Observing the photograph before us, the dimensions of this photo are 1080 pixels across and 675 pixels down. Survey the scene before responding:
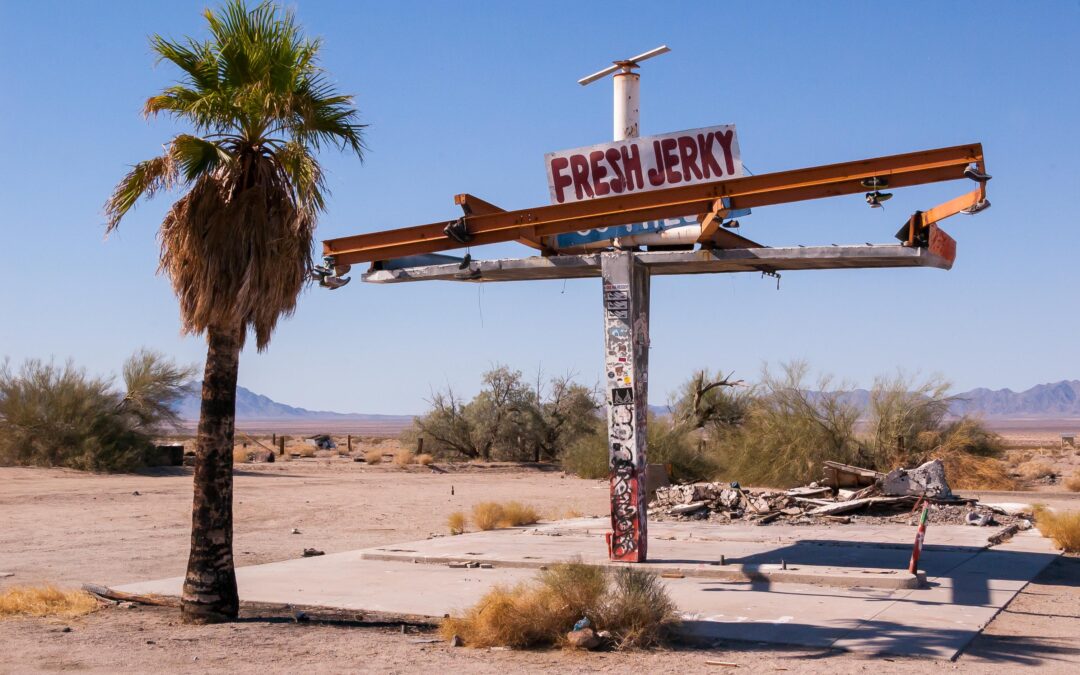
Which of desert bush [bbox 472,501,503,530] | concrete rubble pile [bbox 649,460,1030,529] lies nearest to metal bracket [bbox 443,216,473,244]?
desert bush [bbox 472,501,503,530]

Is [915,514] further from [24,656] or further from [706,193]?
[24,656]

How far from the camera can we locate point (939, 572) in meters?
14.0

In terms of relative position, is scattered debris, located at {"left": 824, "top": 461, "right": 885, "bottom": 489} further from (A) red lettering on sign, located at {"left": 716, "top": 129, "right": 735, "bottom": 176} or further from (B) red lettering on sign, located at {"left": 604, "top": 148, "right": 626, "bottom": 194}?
(A) red lettering on sign, located at {"left": 716, "top": 129, "right": 735, "bottom": 176}

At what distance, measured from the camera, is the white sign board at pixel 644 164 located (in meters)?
14.0

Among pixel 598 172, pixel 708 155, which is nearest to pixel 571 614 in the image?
pixel 708 155

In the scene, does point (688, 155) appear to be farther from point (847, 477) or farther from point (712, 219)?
point (847, 477)

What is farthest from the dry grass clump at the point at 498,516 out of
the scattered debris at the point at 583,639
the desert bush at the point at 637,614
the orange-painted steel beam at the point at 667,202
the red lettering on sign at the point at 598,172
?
the scattered debris at the point at 583,639

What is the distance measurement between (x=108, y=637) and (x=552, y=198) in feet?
26.0

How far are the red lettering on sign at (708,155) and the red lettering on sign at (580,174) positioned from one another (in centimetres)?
163

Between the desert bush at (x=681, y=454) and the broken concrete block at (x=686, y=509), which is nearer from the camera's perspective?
the broken concrete block at (x=686, y=509)

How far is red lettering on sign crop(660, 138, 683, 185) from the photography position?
14.2 m

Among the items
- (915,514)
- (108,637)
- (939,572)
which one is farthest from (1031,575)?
(108,637)

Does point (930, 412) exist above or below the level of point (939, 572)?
above

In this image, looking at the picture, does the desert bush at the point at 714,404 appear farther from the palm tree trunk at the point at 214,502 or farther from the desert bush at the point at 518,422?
the palm tree trunk at the point at 214,502
